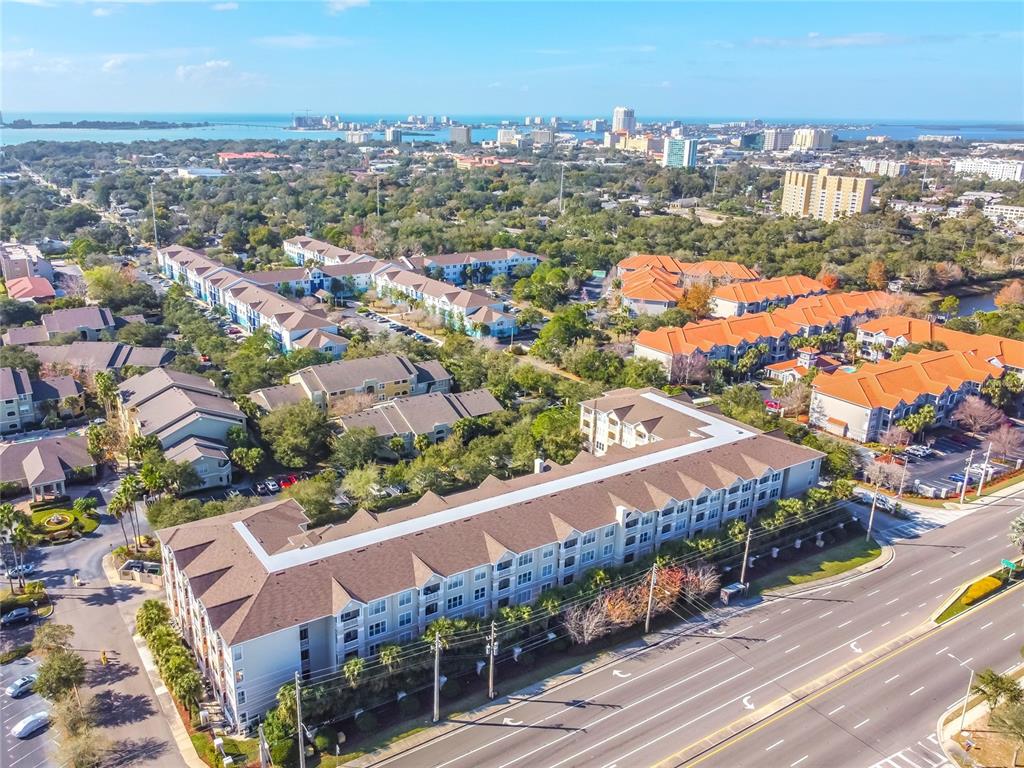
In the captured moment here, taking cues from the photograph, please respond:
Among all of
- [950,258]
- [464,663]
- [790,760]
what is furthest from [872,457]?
[950,258]

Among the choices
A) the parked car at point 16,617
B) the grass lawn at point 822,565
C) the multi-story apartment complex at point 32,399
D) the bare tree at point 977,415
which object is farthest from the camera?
the bare tree at point 977,415

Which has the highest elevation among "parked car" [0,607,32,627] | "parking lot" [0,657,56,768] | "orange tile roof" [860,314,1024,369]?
"orange tile roof" [860,314,1024,369]

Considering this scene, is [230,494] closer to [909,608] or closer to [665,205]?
[909,608]

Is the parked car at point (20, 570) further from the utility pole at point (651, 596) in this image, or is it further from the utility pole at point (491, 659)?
the utility pole at point (651, 596)

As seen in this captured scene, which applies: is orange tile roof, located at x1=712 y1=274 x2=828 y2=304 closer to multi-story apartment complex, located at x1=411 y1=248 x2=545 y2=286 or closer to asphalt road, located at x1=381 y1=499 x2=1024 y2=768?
multi-story apartment complex, located at x1=411 y1=248 x2=545 y2=286

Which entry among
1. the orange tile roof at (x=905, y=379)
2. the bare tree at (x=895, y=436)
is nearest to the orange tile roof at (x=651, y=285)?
the orange tile roof at (x=905, y=379)

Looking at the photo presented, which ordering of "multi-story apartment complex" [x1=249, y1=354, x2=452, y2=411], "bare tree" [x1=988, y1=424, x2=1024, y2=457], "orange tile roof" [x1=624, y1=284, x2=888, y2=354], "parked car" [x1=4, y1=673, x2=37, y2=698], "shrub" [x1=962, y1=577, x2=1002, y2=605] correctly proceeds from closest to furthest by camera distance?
"parked car" [x1=4, y1=673, x2=37, y2=698]
"shrub" [x1=962, y1=577, x2=1002, y2=605]
"bare tree" [x1=988, y1=424, x2=1024, y2=457]
"multi-story apartment complex" [x1=249, y1=354, x2=452, y2=411]
"orange tile roof" [x1=624, y1=284, x2=888, y2=354]

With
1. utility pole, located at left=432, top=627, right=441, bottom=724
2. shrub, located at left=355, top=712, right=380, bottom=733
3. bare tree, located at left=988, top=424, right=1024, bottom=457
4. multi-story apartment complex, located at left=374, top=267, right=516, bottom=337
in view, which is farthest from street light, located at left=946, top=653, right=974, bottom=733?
multi-story apartment complex, located at left=374, top=267, right=516, bottom=337
